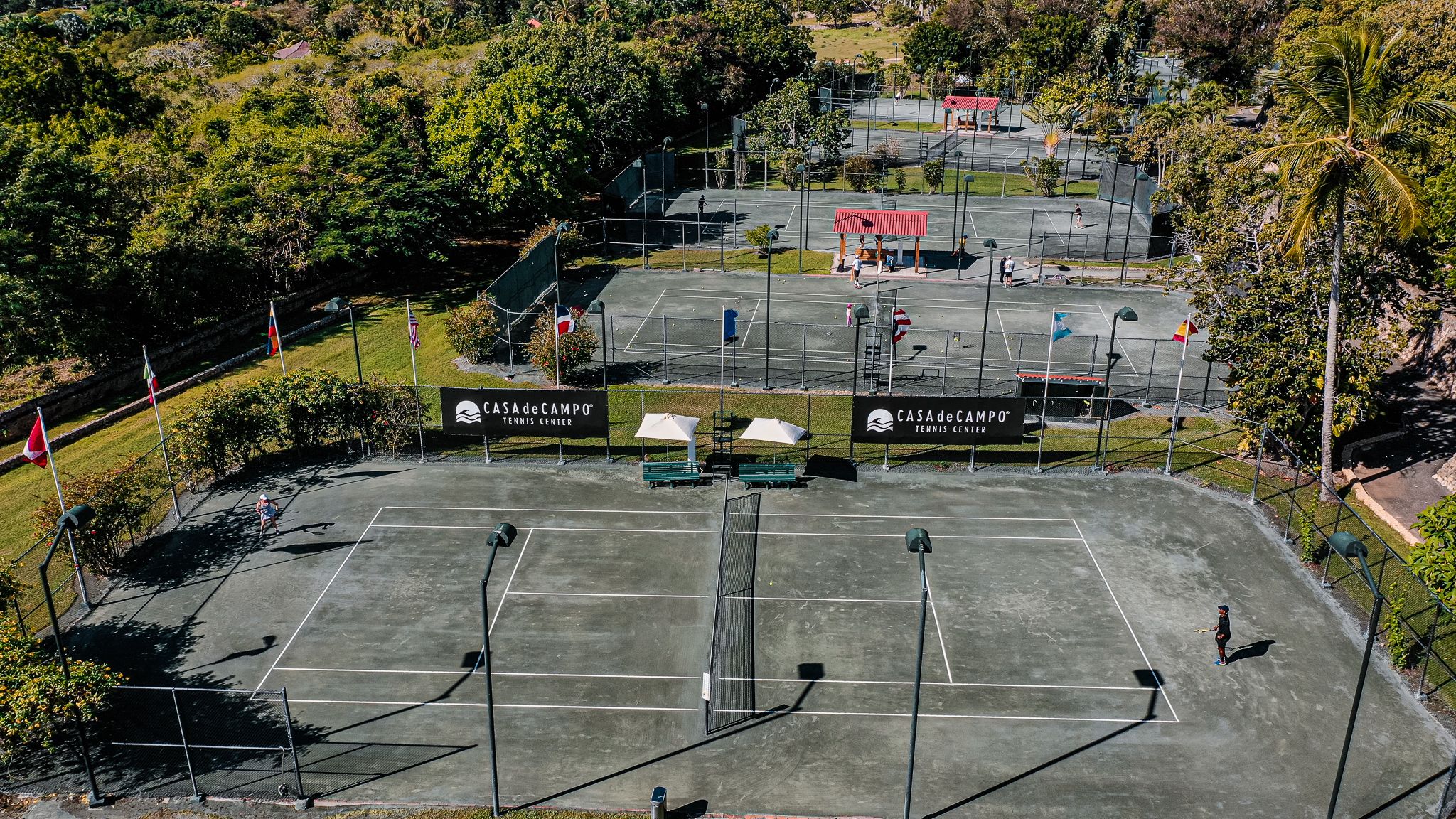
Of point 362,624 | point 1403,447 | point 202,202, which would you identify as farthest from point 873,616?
point 202,202

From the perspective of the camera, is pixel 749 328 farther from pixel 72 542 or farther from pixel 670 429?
pixel 72 542

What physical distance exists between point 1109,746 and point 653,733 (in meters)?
9.88

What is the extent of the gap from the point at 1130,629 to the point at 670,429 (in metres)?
15.0

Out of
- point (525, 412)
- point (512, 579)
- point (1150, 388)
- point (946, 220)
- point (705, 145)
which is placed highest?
point (705, 145)

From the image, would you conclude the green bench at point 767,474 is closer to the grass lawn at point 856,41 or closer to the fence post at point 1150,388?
the fence post at point 1150,388

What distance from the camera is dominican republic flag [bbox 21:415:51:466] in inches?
983

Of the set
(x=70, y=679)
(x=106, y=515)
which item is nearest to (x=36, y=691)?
(x=70, y=679)

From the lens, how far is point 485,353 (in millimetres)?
42094

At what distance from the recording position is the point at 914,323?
45.9 meters

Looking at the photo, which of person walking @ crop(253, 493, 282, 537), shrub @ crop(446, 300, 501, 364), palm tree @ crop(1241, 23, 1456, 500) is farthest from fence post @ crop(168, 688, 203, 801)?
palm tree @ crop(1241, 23, 1456, 500)

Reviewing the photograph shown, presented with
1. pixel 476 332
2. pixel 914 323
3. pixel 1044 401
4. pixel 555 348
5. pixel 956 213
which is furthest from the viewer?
pixel 956 213

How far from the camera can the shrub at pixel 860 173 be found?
72.3 meters

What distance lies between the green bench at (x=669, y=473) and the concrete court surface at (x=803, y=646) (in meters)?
0.53

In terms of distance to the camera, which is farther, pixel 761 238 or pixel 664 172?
pixel 664 172
